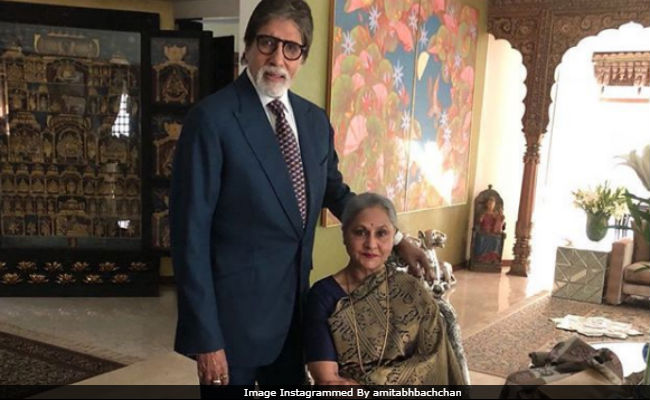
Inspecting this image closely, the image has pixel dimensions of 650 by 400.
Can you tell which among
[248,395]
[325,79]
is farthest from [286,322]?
[325,79]

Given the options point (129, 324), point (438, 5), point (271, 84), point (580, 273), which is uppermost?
point (438, 5)

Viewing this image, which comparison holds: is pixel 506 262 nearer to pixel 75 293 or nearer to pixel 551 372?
pixel 75 293

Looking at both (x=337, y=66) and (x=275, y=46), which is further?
(x=337, y=66)

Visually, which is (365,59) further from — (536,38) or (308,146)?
→ (308,146)

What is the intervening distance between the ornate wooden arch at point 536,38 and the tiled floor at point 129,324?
39.6 inches

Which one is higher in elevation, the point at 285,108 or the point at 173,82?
the point at 173,82

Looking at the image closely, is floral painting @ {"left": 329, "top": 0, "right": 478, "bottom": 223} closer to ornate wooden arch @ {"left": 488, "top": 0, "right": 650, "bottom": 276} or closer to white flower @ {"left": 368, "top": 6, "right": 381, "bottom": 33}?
white flower @ {"left": 368, "top": 6, "right": 381, "bottom": 33}

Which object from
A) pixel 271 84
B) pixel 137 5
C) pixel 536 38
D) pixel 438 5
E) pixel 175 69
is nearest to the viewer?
pixel 271 84

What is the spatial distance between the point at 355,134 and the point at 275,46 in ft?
8.31

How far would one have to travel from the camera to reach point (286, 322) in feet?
5.11

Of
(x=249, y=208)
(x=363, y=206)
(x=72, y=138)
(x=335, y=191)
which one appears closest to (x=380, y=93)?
(x=72, y=138)

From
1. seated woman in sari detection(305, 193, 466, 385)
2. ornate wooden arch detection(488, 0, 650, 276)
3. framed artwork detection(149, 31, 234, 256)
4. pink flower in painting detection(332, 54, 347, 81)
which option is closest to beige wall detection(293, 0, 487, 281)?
pink flower in painting detection(332, 54, 347, 81)

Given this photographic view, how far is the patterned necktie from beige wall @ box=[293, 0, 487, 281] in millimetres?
1141

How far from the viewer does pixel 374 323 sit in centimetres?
161
